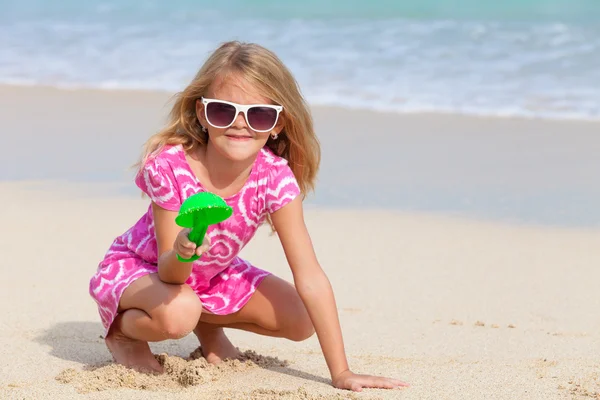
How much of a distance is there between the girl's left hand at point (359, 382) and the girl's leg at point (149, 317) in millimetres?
464

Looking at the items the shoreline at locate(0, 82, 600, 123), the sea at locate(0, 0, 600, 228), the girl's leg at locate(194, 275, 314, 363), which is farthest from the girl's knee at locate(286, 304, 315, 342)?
the shoreline at locate(0, 82, 600, 123)

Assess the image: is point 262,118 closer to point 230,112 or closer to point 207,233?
point 230,112

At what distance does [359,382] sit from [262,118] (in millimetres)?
828

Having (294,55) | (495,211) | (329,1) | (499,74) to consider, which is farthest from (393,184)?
(329,1)

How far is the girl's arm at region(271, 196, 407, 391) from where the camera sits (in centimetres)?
280

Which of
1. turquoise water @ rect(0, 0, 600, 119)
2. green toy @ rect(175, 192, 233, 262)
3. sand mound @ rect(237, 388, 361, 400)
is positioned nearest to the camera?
green toy @ rect(175, 192, 233, 262)

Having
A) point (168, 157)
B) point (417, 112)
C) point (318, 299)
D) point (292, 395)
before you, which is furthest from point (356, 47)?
point (292, 395)

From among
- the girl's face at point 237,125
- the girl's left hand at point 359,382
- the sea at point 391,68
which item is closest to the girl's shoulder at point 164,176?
the girl's face at point 237,125

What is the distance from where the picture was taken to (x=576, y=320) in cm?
362

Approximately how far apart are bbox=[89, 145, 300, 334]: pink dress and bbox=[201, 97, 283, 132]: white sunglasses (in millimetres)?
181

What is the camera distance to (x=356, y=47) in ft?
32.0

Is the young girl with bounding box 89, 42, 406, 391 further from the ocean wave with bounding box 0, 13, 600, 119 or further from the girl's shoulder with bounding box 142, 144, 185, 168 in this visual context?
the ocean wave with bounding box 0, 13, 600, 119

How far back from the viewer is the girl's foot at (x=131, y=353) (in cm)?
292

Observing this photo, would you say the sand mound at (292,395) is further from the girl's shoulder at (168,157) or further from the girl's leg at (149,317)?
the girl's shoulder at (168,157)
